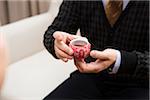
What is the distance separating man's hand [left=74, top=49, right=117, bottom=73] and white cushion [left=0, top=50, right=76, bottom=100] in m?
0.34

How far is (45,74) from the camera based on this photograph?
4.59ft

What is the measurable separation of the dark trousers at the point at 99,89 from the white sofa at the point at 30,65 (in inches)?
6.3

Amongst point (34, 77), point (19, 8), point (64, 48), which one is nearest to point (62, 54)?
point (64, 48)

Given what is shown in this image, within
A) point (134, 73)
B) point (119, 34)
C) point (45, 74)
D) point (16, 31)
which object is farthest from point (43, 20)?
point (134, 73)

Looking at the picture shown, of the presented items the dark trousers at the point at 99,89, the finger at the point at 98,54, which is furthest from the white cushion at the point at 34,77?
the finger at the point at 98,54

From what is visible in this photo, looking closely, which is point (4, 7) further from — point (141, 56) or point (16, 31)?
point (141, 56)

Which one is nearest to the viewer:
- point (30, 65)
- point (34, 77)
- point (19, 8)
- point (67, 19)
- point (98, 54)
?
point (98, 54)

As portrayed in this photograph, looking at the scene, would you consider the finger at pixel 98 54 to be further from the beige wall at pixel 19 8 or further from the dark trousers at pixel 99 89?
the beige wall at pixel 19 8

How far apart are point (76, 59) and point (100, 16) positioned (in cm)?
22

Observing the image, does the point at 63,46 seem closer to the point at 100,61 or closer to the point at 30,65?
the point at 100,61

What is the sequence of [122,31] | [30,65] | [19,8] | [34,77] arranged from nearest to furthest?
1. [122,31]
2. [34,77]
3. [30,65]
4. [19,8]

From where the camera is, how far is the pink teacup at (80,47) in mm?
968

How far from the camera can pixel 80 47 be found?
975mm

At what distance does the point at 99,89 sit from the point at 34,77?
38 cm
